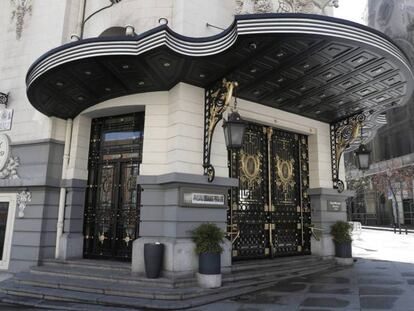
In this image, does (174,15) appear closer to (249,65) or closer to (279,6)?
(249,65)

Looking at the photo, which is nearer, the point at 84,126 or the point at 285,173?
the point at 84,126

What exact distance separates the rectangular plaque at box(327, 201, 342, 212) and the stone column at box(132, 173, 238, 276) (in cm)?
452

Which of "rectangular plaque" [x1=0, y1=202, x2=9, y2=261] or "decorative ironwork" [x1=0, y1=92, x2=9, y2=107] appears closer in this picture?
"rectangular plaque" [x1=0, y1=202, x2=9, y2=261]

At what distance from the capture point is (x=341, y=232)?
12.0 m

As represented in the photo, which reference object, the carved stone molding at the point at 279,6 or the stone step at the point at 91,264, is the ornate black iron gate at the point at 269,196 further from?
the carved stone molding at the point at 279,6

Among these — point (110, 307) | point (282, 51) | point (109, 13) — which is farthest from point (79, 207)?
point (282, 51)

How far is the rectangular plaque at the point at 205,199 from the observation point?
8.80 metres

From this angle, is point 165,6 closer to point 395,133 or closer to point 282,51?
point 282,51

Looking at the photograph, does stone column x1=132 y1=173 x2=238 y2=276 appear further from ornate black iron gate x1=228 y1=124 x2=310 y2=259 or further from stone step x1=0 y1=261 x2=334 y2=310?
ornate black iron gate x1=228 y1=124 x2=310 y2=259

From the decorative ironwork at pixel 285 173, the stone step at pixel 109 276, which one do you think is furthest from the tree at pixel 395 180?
the stone step at pixel 109 276

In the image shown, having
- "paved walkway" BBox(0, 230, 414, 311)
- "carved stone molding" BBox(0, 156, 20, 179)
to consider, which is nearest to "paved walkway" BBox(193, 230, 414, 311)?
"paved walkway" BBox(0, 230, 414, 311)

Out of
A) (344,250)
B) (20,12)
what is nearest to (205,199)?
(344,250)

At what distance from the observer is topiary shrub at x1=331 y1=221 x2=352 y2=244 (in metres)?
11.9

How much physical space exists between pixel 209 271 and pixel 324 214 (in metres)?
5.57
